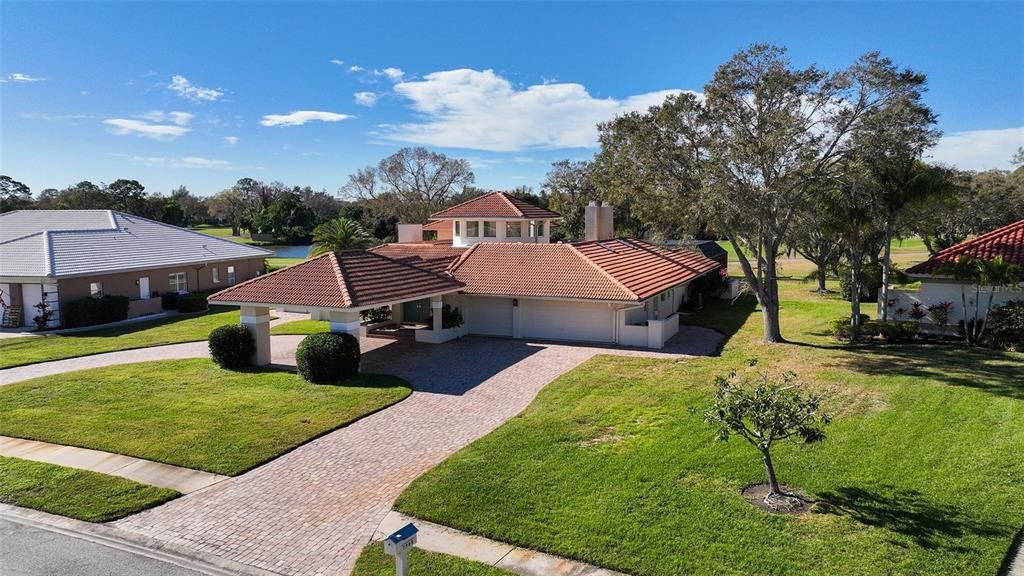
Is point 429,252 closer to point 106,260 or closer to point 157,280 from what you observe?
point 157,280

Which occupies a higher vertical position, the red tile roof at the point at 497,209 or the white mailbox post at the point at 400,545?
the red tile roof at the point at 497,209

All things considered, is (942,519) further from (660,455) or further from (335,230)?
(335,230)

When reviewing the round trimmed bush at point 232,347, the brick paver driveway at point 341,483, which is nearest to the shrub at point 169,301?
the round trimmed bush at point 232,347

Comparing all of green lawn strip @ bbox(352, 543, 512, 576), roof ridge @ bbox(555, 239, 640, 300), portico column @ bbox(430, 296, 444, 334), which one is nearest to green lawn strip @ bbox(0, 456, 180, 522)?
green lawn strip @ bbox(352, 543, 512, 576)

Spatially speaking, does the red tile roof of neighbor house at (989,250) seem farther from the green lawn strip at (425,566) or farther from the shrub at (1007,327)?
the green lawn strip at (425,566)

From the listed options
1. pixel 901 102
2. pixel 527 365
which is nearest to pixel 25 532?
pixel 527 365
